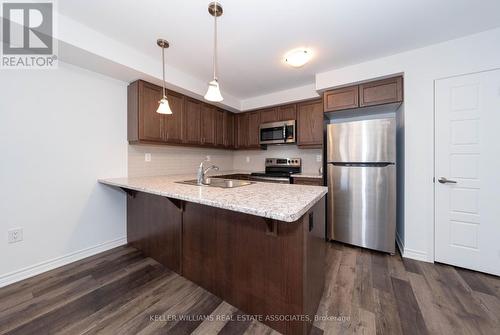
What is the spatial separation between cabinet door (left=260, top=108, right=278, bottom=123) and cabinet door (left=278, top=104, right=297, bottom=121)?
0.27 ft

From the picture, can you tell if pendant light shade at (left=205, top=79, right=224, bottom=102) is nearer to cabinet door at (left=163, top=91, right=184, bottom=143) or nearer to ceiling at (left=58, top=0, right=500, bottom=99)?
ceiling at (left=58, top=0, right=500, bottom=99)

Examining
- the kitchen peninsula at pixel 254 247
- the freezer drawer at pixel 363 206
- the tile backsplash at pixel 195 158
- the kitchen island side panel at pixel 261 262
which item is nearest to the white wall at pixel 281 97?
the tile backsplash at pixel 195 158

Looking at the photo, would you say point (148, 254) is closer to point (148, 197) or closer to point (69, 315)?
point (148, 197)

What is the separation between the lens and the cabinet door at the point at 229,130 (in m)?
3.95

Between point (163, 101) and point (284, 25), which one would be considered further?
point (163, 101)

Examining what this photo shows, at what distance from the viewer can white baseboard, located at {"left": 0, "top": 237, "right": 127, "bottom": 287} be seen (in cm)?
183

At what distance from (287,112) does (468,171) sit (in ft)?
8.00

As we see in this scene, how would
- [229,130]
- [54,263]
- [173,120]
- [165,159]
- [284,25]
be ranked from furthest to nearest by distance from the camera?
[229,130], [165,159], [173,120], [54,263], [284,25]

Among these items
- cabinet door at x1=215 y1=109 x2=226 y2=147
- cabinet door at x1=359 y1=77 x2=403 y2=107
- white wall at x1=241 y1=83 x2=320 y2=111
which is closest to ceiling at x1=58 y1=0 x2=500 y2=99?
cabinet door at x1=359 y1=77 x2=403 y2=107

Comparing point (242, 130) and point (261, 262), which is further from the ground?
point (242, 130)

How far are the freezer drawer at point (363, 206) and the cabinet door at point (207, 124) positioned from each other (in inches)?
82.9

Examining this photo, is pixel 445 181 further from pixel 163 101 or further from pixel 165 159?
pixel 165 159

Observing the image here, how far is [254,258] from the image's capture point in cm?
140

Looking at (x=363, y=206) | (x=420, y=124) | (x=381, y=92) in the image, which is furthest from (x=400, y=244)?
(x=381, y=92)
